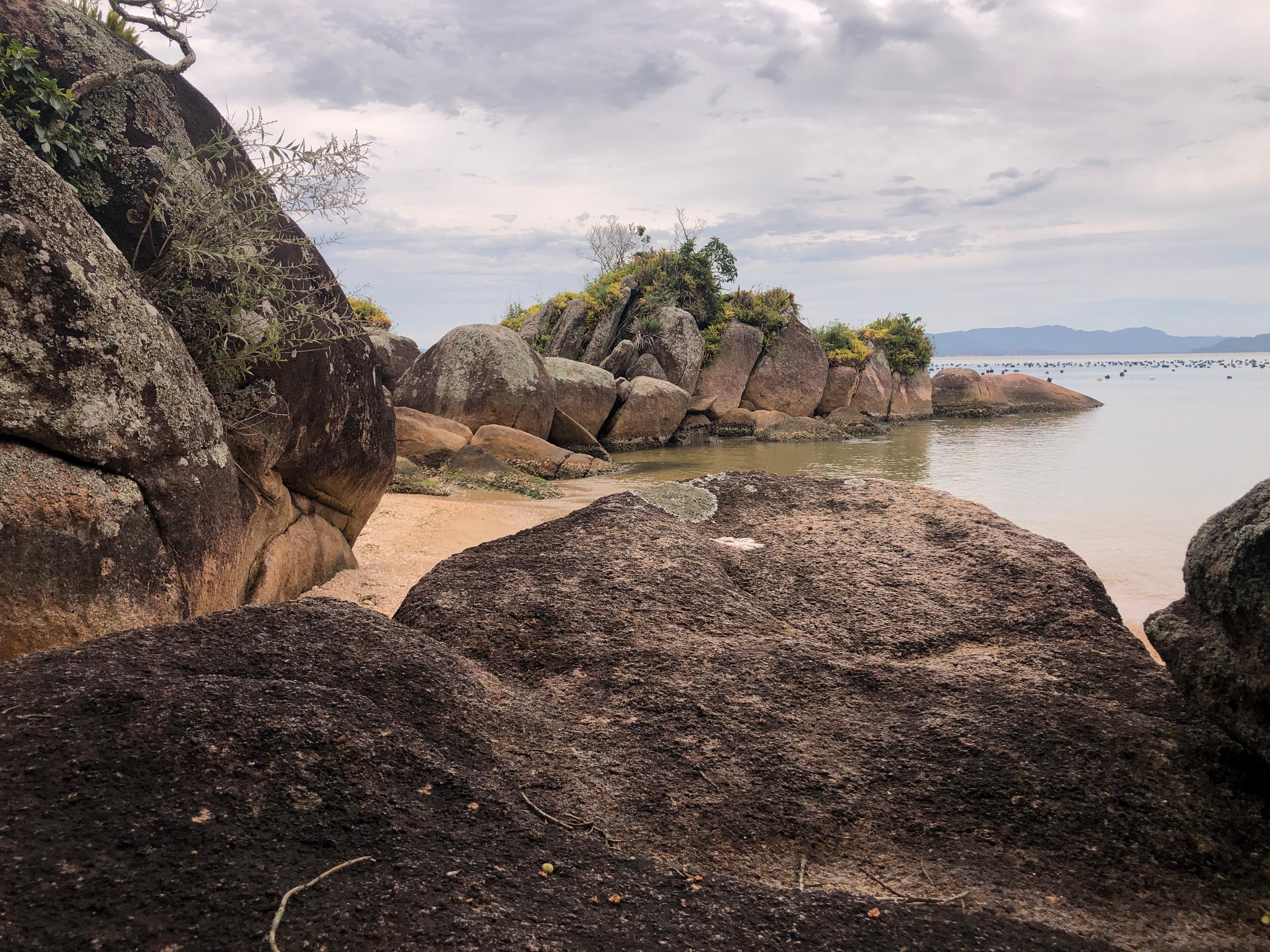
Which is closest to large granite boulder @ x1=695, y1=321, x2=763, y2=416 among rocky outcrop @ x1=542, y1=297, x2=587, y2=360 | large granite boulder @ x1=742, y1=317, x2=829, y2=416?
large granite boulder @ x1=742, y1=317, x2=829, y2=416

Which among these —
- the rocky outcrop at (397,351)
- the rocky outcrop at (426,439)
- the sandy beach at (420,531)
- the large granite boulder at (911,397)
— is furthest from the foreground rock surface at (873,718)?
the large granite boulder at (911,397)

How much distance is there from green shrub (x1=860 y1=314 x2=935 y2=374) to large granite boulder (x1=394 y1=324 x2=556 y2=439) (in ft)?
59.4

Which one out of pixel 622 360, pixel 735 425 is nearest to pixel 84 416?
pixel 622 360

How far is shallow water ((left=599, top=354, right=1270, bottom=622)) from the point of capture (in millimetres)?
10641

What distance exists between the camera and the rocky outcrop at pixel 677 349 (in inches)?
1022

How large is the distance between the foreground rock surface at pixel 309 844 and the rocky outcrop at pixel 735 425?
23988 millimetres

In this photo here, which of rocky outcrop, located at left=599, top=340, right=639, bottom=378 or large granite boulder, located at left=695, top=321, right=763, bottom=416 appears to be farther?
large granite boulder, located at left=695, top=321, right=763, bottom=416

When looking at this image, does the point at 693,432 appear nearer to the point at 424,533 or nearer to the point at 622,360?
the point at 622,360

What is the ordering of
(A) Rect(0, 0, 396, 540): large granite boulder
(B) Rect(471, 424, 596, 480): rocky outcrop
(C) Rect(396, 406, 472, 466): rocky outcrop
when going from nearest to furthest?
(A) Rect(0, 0, 396, 540): large granite boulder → (C) Rect(396, 406, 472, 466): rocky outcrop → (B) Rect(471, 424, 596, 480): rocky outcrop

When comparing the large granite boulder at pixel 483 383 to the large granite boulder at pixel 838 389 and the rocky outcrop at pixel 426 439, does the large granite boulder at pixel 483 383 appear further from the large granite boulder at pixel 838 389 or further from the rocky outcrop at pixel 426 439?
the large granite boulder at pixel 838 389

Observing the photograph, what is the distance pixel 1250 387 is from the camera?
48.4 metres

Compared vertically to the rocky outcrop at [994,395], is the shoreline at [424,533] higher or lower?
lower

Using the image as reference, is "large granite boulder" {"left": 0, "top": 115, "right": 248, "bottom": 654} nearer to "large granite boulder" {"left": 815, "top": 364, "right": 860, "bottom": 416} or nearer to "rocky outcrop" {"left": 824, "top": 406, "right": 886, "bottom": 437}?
"rocky outcrop" {"left": 824, "top": 406, "right": 886, "bottom": 437}

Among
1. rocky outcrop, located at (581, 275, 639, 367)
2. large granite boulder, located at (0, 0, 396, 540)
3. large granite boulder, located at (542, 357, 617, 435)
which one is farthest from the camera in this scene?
rocky outcrop, located at (581, 275, 639, 367)
